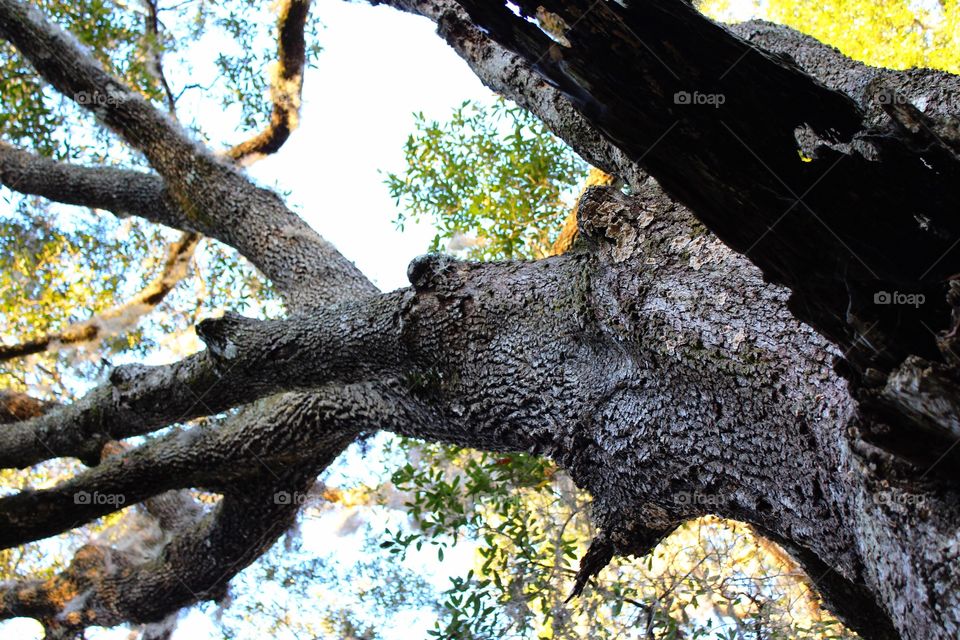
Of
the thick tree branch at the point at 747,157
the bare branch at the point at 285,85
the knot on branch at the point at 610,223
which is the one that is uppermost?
the bare branch at the point at 285,85

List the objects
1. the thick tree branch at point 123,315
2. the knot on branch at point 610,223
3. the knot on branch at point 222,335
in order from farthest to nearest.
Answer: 1. the thick tree branch at point 123,315
2. the knot on branch at point 222,335
3. the knot on branch at point 610,223

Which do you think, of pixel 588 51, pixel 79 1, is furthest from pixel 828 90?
pixel 79 1

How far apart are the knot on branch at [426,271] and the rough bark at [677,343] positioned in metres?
0.01

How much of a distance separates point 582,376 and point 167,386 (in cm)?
259

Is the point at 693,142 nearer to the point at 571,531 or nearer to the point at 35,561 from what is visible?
the point at 571,531

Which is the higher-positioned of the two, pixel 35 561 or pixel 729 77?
pixel 35 561

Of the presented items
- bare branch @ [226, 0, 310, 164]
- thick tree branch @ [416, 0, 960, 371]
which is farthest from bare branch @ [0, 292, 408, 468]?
bare branch @ [226, 0, 310, 164]

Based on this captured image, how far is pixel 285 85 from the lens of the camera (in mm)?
7660

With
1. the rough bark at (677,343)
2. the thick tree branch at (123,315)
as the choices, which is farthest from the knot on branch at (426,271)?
the thick tree branch at (123,315)

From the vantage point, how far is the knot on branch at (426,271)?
3.27 meters

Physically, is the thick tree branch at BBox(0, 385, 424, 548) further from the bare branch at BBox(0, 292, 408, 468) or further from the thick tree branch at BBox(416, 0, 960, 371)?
the thick tree branch at BBox(416, 0, 960, 371)

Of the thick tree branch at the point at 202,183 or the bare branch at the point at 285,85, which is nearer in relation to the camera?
the thick tree branch at the point at 202,183

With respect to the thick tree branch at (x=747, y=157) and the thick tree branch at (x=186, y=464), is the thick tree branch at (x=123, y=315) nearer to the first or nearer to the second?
the thick tree branch at (x=186, y=464)

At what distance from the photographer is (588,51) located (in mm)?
1791
